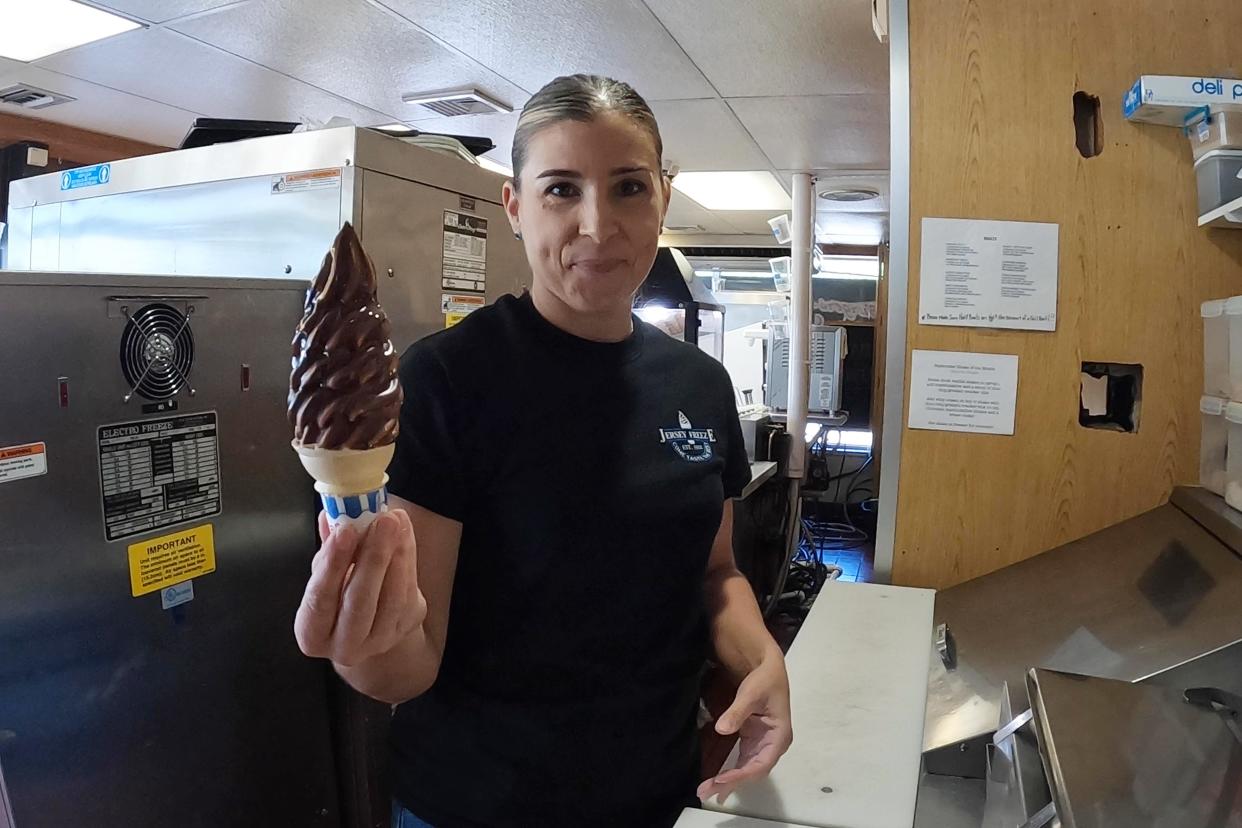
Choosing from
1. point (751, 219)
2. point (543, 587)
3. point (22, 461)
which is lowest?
point (543, 587)

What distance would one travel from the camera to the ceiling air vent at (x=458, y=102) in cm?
→ 352

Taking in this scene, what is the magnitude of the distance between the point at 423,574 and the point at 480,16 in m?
2.39

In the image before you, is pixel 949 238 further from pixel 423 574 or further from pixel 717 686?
pixel 717 686

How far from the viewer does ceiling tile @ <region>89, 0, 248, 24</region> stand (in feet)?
8.57

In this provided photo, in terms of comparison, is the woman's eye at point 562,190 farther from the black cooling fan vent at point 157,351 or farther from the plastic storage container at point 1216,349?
the plastic storage container at point 1216,349

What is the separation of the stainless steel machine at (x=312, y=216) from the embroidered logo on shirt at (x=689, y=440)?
84cm

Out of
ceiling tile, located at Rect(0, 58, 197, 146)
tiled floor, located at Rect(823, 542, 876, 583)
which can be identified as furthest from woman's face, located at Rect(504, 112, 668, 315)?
tiled floor, located at Rect(823, 542, 876, 583)


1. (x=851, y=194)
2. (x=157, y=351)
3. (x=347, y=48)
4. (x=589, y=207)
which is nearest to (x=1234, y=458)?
(x=589, y=207)

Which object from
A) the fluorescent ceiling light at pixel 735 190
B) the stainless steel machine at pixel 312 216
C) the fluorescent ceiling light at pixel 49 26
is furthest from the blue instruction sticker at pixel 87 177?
the fluorescent ceiling light at pixel 735 190

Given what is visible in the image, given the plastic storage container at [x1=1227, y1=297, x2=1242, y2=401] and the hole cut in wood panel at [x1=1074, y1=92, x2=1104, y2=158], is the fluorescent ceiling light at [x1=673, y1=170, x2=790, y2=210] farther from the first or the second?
the plastic storage container at [x1=1227, y1=297, x2=1242, y2=401]

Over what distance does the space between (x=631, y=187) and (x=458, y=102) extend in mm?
3028

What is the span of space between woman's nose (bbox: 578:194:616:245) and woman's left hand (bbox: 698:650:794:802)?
21.8 inches

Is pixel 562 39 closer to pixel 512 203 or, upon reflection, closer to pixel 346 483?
pixel 512 203

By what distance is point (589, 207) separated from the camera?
0.91 metres
